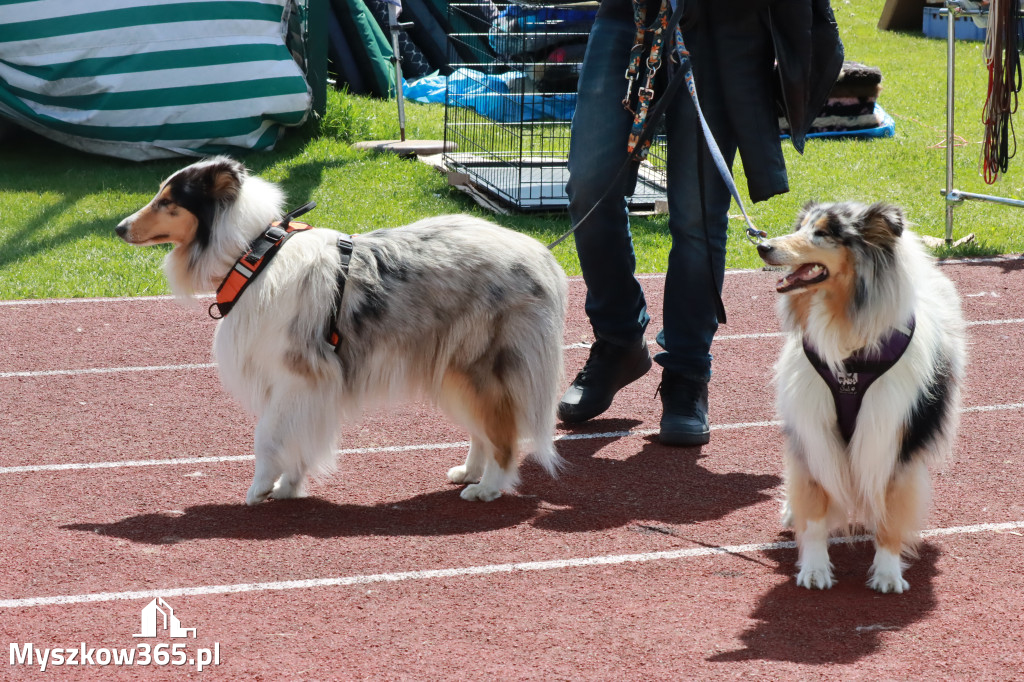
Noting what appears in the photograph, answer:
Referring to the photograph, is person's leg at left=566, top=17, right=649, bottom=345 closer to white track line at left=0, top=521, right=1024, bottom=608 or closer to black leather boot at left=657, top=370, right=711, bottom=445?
black leather boot at left=657, top=370, right=711, bottom=445

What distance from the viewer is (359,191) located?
1017cm

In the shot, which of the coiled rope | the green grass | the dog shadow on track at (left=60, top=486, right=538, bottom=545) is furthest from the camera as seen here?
the green grass

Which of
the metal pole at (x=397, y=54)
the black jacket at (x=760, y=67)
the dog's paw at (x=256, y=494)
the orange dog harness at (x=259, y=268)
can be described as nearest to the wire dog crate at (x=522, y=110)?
the metal pole at (x=397, y=54)

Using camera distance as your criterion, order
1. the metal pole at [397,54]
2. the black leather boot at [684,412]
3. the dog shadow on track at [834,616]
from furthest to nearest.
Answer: the metal pole at [397,54], the black leather boot at [684,412], the dog shadow on track at [834,616]

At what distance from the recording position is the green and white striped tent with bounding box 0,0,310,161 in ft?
34.4

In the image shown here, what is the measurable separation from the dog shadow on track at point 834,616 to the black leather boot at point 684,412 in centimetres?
119

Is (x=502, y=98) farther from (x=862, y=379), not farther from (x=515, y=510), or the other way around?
(x=862, y=379)

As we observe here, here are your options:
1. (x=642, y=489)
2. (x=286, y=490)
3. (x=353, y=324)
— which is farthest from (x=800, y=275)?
(x=286, y=490)

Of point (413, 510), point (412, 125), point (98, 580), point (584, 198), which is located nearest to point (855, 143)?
point (412, 125)

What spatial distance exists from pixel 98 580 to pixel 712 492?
7.86 feet

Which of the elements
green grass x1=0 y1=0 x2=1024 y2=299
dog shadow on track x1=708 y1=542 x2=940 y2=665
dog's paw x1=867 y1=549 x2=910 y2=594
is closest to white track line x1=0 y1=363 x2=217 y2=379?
green grass x1=0 y1=0 x2=1024 y2=299

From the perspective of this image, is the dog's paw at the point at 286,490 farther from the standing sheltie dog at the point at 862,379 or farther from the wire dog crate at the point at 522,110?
the wire dog crate at the point at 522,110

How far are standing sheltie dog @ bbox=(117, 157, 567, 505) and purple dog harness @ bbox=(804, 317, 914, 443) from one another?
127 cm

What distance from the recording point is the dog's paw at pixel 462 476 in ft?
15.4
